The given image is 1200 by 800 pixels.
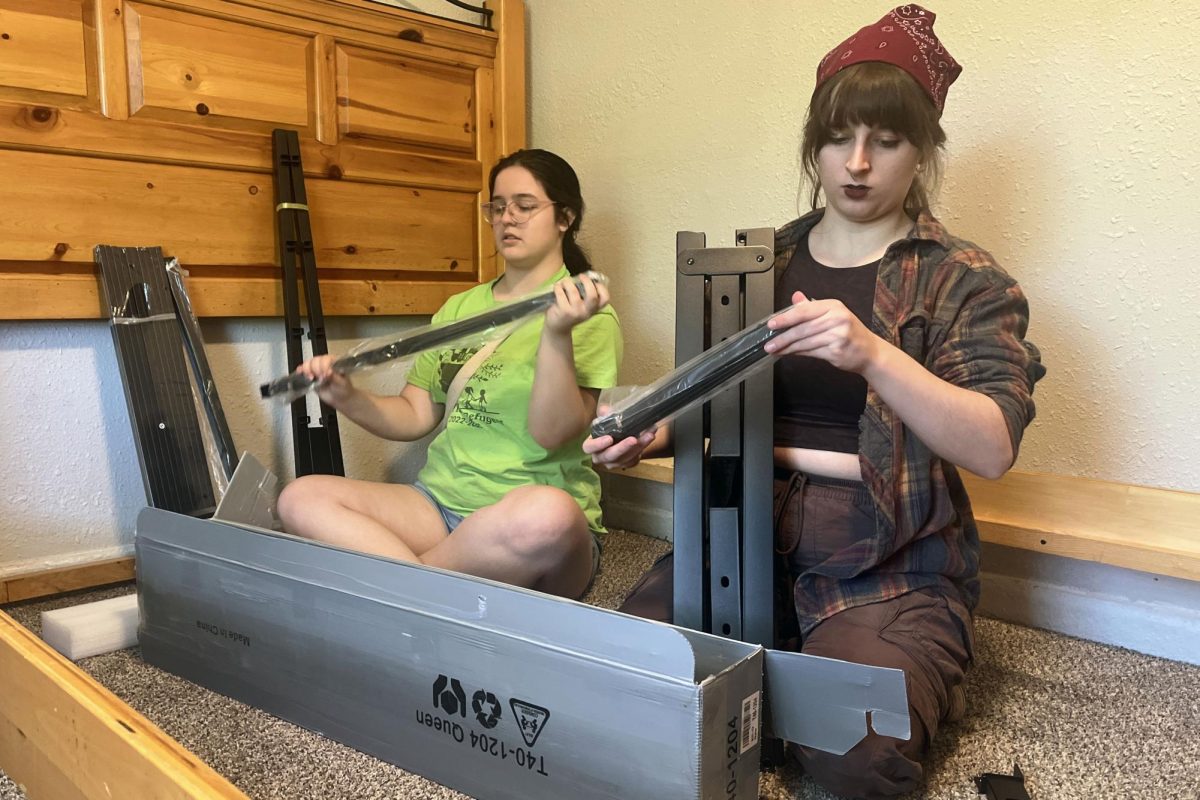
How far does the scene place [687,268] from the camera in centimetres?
86

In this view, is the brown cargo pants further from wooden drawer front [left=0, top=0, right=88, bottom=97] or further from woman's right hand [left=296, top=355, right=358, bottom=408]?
wooden drawer front [left=0, top=0, right=88, bottom=97]

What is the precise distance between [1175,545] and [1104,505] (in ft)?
0.32

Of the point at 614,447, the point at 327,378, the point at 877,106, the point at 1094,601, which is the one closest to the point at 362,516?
the point at 327,378

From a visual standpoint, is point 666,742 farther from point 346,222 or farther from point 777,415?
point 346,222

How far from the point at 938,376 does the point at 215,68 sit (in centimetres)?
124

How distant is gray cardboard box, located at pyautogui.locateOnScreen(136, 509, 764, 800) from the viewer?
24.8 inches

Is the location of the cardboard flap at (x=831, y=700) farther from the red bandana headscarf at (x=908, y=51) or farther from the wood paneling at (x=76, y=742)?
the red bandana headscarf at (x=908, y=51)

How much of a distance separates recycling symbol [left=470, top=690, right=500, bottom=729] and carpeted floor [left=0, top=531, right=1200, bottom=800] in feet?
0.30

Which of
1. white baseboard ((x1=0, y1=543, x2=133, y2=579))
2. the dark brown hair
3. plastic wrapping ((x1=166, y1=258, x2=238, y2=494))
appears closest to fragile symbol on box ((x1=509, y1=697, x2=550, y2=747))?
the dark brown hair

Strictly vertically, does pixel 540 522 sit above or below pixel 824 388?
below

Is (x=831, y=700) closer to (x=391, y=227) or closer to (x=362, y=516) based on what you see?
(x=362, y=516)

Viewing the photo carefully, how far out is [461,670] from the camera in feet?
2.40

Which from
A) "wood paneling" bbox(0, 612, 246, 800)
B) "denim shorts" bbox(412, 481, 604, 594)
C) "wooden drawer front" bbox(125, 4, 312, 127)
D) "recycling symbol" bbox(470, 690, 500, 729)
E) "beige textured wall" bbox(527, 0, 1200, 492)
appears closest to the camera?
"wood paneling" bbox(0, 612, 246, 800)

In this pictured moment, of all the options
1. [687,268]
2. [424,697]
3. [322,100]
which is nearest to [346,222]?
[322,100]
